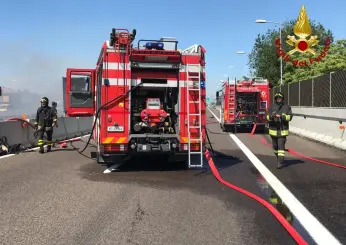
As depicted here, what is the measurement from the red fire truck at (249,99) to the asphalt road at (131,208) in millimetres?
12305

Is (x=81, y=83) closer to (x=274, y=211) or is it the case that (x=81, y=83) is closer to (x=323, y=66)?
(x=274, y=211)

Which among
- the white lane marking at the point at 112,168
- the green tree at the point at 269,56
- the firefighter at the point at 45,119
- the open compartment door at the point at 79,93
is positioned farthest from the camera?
the green tree at the point at 269,56

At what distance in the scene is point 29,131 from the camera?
14344 mm

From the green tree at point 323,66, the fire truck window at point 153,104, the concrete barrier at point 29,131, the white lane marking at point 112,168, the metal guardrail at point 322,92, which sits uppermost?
the green tree at point 323,66

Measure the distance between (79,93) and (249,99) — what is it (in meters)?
13.0

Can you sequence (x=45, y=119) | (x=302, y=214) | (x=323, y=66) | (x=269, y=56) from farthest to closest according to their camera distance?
(x=269, y=56)
(x=323, y=66)
(x=45, y=119)
(x=302, y=214)

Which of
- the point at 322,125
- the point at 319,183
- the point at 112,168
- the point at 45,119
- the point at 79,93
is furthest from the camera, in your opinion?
the point at 322,125

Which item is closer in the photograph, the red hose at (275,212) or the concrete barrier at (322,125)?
the red hose at (275,212)

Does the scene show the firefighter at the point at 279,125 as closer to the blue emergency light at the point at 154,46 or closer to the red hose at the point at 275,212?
the red hose at the point at 275,212

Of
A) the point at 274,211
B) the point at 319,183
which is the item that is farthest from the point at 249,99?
the point at 274,211

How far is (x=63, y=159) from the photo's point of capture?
36.3ft

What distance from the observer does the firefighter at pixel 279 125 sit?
938cm

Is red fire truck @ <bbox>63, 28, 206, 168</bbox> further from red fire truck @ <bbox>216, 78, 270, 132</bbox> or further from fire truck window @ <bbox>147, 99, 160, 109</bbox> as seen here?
red fire truck @ <bbox>216, 78, 270, 132</bbox>

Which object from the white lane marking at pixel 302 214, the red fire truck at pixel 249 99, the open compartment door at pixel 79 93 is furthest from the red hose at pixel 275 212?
the red fire truck at pixel 249 99
